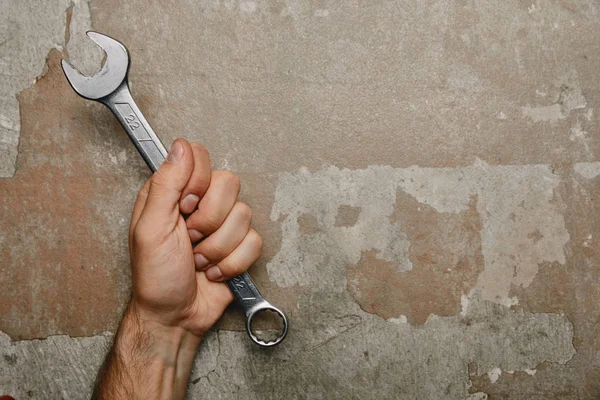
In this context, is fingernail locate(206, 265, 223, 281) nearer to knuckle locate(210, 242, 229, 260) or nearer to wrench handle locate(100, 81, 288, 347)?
knuckle locate(210, 242, 229, 260)

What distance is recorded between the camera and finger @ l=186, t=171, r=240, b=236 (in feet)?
5.28

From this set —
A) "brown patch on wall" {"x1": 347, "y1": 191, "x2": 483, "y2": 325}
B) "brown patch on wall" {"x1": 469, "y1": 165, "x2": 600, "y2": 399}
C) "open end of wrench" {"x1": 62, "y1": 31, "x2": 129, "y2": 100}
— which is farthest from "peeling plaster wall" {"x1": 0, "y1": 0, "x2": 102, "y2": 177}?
"brown patch on wall" {"x1": 469, "y1": 165, "x2": 600, "y2": 399}

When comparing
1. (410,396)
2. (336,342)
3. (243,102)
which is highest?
(243,102)

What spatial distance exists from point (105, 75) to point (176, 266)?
2.18 feet

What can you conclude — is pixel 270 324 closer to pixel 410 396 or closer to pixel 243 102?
pixel 410 396

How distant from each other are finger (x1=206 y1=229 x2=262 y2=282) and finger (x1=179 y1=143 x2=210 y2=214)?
0.20 meters

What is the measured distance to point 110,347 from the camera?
1824mm

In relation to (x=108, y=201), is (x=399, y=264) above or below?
below

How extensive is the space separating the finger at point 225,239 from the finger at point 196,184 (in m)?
0.11

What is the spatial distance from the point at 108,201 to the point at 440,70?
1297 mm

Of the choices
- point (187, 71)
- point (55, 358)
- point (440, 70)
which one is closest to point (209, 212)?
point (187, 71)

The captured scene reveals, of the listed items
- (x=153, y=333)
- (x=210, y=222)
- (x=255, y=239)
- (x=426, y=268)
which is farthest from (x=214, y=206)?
(x=426, y=268)

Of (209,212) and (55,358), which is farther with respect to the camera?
(55,358)

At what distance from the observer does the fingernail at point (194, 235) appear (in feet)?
5.36
